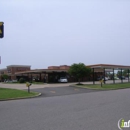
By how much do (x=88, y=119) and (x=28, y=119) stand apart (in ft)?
7.93

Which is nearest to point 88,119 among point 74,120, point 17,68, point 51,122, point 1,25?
point 74,120

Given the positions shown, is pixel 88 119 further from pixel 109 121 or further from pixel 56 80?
pixel 56 80

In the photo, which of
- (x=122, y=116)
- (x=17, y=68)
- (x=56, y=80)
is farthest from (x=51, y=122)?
(x=17, y=68)

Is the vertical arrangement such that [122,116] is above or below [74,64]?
below

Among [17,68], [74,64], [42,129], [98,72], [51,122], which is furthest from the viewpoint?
[17,68]

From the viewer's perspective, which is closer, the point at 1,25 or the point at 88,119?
the point at 88,119

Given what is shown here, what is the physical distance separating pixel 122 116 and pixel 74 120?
215 cm

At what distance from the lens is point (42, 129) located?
22.3 feet

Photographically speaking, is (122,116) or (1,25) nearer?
(122,116)

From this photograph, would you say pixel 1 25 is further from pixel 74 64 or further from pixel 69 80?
pixel 69 80

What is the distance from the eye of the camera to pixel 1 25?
44.3 feet

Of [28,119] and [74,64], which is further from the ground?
[74,64]

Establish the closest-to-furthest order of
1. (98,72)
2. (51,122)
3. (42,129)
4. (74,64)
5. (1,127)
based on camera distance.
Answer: (42,129) < (1,127) < (51,122) < (74,64) < (98,72)

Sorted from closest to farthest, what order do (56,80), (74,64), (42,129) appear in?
(42,129)
(74,64)
(56,80)
